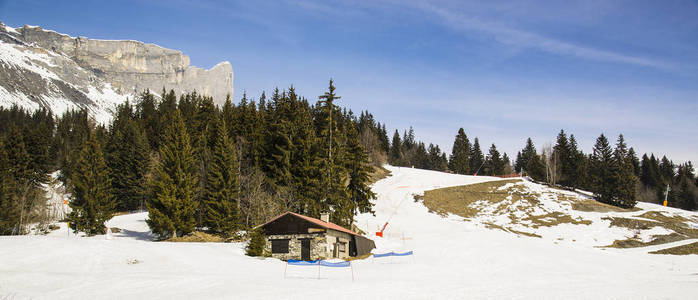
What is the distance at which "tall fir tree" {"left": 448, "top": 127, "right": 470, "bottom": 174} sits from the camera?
107 metres

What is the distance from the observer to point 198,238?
36.1 meters

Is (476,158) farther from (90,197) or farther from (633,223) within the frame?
(90,197)

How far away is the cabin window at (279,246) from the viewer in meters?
31.1

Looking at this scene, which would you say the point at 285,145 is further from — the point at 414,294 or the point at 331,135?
the point at 414,294

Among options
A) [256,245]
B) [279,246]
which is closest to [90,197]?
[256,245]

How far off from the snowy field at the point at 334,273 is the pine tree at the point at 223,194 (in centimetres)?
402

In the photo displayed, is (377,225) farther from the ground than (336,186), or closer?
closer

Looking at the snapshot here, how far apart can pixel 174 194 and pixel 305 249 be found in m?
14.1

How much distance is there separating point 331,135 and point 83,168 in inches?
1022

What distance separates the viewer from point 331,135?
40969 mm

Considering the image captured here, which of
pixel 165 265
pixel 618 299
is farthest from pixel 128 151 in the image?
pixel 618 299

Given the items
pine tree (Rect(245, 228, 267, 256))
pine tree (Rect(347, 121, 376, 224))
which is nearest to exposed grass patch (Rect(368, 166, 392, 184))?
pine tree (Rect(347, 121, 376, 224))

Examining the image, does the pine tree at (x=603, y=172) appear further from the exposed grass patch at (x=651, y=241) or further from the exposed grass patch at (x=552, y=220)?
the exposed grass patch at (x=651, y=241)

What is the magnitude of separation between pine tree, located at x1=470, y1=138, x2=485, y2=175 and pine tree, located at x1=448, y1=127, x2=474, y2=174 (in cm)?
367
